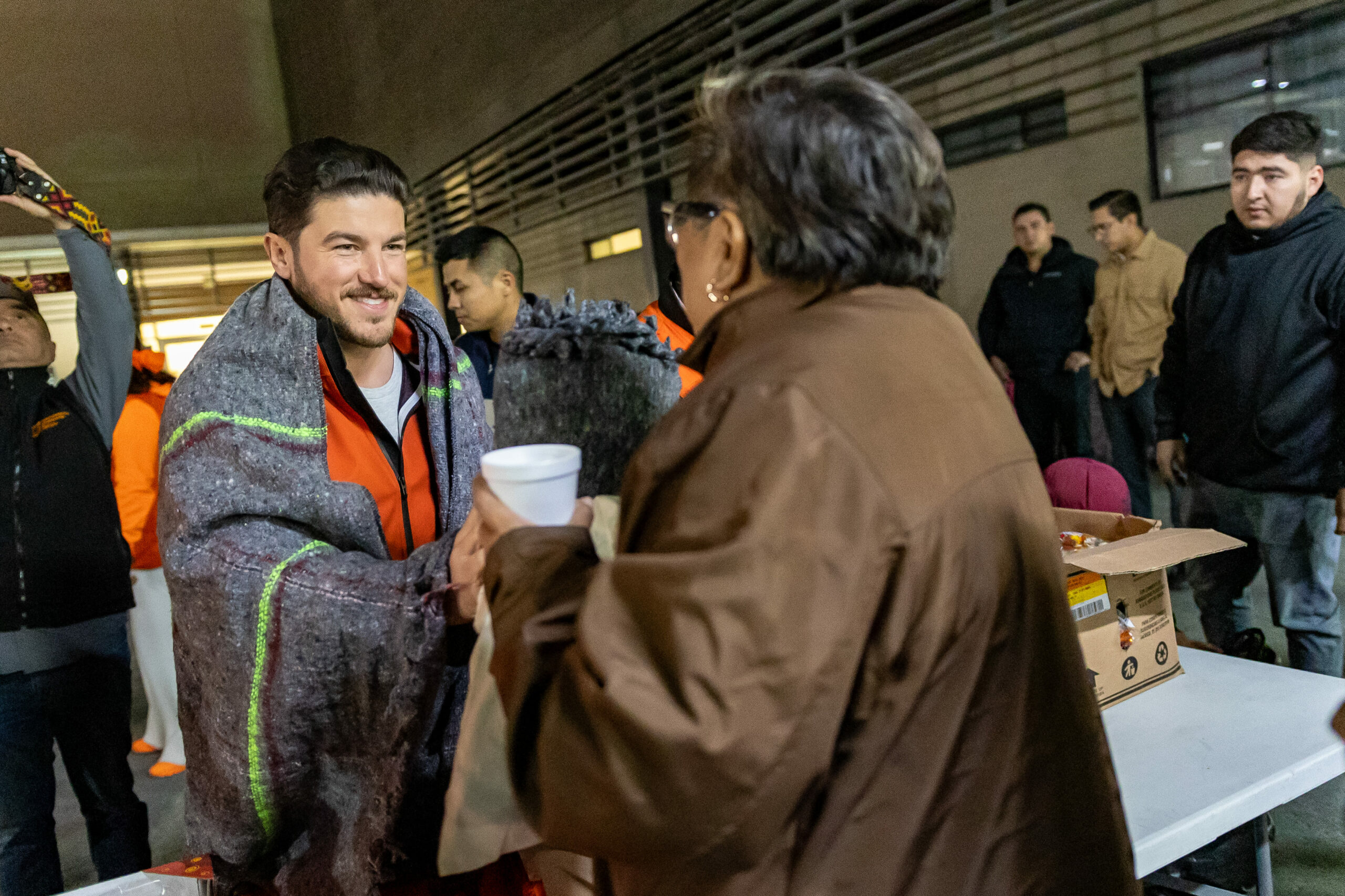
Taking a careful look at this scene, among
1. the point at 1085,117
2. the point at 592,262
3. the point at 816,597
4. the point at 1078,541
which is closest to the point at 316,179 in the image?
the point at 816,597

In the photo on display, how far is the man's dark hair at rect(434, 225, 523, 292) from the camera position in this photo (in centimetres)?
352

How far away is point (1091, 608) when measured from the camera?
1.63 m

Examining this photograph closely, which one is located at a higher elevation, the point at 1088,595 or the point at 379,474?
the point at 379,474

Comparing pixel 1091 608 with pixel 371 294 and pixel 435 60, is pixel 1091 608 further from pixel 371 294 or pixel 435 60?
pixel 435 60

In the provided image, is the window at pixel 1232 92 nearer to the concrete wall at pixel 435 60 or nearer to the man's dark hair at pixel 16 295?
the concrete wall at pixel 435 60

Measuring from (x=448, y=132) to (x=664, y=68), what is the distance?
382 centimetres

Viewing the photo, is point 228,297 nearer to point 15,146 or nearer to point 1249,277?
point 15,146

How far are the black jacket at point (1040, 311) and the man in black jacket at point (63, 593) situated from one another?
150 inches

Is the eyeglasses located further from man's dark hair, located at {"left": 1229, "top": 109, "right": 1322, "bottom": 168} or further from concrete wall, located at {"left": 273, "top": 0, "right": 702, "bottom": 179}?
concrete wall, located at {"left": 273, "top": 0, "right": 702, "bottom": 179}

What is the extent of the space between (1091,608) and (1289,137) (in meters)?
1.80

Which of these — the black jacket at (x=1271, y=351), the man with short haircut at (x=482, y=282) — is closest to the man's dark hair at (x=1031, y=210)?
the black jacket at (x=1271, y=351)

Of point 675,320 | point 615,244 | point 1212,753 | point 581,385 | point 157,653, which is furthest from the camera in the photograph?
point 615,244

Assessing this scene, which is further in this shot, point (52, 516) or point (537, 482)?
point (52, 516)

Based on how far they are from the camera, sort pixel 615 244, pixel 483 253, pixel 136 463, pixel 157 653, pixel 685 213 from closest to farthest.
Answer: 1. pixel 685 213
2. pixel 136 463
3. pixel 483 253
4. pixel 157 653
5. pixel 615 244
